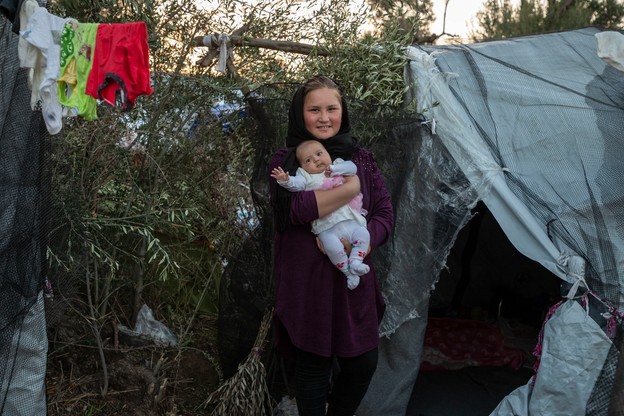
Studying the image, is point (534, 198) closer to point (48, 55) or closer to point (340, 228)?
point (340, 228)

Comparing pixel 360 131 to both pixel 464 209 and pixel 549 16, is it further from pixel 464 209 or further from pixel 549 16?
pixel 549 16

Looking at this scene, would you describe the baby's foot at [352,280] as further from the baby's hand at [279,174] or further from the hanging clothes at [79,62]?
the hanging clothes at [79,62]

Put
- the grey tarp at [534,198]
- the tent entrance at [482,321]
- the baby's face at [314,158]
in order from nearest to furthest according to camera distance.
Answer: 1. the baby's face at [314,158]
2. the grey tarp at [534,198]
3. the tent entrance at [482,321]

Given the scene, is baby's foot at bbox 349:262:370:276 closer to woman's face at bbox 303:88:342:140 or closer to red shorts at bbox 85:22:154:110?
woman's face at bbox 303:88:342:140

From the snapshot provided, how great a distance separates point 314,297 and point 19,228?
1273mm

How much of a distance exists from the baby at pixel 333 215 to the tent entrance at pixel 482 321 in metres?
1.95

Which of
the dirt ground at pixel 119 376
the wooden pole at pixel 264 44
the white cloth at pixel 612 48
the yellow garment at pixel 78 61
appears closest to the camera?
the yellow garment at pixel 78 61

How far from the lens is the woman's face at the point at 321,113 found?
326cm

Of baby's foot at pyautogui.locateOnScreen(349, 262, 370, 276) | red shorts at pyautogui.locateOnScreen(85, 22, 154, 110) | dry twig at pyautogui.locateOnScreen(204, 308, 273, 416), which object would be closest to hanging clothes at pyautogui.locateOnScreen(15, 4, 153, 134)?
red shorts at pyautogui.locateOnScreen(85, 22, 154, 110)

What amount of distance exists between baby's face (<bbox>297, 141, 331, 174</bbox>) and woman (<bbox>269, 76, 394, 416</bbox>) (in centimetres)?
5

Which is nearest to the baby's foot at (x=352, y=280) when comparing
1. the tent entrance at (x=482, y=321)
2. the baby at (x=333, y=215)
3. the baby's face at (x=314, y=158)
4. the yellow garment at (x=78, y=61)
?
the baby at (x=333, y=215)

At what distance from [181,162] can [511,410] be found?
2271 millimetres

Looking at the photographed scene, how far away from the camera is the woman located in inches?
124

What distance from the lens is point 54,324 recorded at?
4.14 meters
